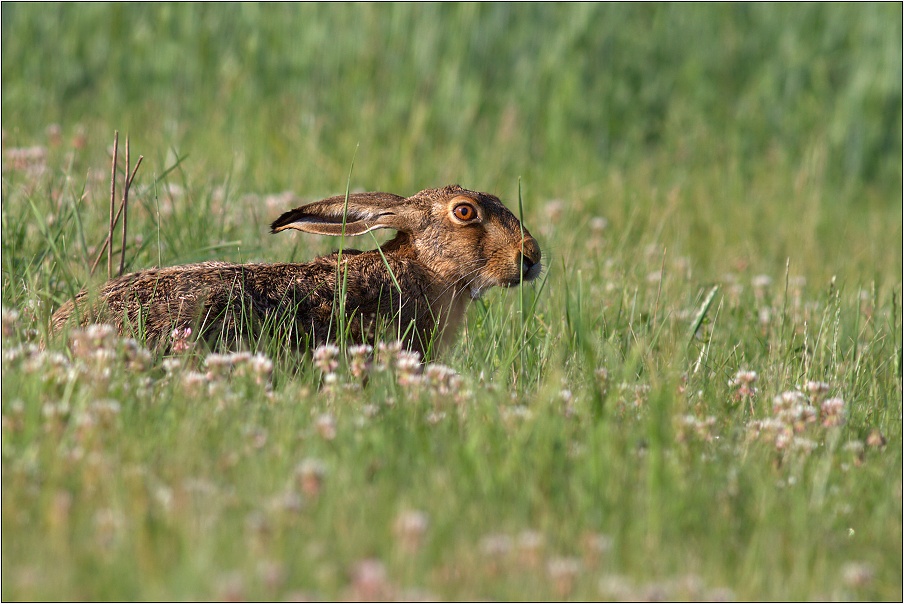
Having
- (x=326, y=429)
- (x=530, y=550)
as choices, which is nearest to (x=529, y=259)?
(x=326, y=429)

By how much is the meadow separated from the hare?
0.20 meters

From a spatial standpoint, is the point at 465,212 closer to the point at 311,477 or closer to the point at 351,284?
the point at 351,284

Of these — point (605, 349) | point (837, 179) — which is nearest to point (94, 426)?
point (605, 349)

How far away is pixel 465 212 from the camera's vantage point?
6.27 meters

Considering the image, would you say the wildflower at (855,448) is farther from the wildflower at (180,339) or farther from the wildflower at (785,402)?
the wildflower at (180,339)

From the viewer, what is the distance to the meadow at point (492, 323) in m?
3.28

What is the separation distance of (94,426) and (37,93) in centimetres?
731

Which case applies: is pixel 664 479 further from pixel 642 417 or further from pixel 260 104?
pixel 260 104

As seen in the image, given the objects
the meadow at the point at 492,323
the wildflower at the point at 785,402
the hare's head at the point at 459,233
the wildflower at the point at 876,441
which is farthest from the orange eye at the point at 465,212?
the wildflower at the point at 876,441

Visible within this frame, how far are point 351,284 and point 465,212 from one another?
0.86 metres

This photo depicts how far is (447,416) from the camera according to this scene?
415 centimetres

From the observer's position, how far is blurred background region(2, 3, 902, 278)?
9586 millimetres

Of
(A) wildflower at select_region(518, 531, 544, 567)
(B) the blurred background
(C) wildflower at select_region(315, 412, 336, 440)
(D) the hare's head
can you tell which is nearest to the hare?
(D) the hare's head

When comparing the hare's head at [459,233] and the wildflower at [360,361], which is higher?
the hare's head at [459,233]
